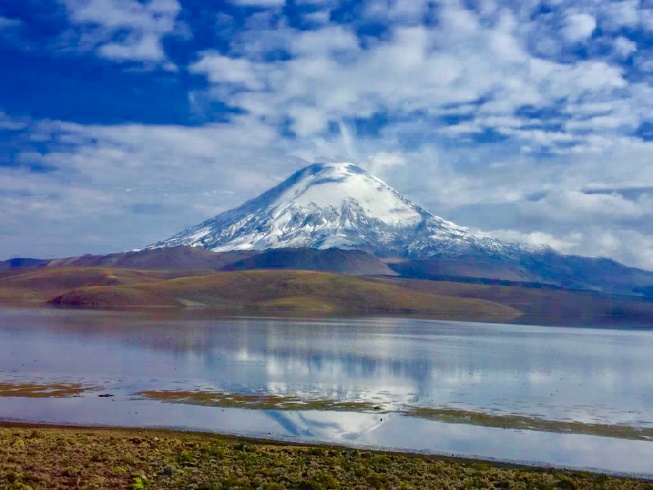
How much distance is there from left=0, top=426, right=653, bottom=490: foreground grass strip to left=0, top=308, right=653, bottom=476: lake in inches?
140

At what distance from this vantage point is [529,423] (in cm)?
3478

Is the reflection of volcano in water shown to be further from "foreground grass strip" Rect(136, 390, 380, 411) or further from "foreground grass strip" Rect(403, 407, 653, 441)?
"foreground grass strip" Rect(403, 407, 653, 441)

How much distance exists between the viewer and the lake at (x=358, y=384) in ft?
101

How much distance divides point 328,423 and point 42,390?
59.8ft

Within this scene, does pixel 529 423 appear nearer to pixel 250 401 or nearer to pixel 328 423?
pixel 328 423

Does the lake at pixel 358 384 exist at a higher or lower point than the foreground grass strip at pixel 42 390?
lower

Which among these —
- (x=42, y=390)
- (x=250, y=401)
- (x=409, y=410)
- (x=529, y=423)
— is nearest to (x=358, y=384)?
(x=409, y=410)

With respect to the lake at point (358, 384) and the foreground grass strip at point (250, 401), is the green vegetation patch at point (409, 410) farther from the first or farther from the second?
the lake at point (358, 384)

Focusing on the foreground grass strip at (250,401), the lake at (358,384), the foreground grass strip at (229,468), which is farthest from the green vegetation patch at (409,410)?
the foreground grass strip at (229,468)

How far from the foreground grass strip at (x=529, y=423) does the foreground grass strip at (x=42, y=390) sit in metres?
19.3

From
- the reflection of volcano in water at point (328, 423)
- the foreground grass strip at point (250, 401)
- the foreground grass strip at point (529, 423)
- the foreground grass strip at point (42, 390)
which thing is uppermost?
the foreground grass strip at point (42, 390)

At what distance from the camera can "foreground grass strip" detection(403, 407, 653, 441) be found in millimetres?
33250

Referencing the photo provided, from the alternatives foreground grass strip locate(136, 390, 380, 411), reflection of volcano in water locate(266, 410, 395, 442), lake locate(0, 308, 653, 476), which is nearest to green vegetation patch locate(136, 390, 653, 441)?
foreground grass strip locate(136, 390, 380, 411)

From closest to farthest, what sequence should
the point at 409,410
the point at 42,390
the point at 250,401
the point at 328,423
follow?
the point at 328,423 < the point at 409,410 < the point at 250,401 < the point at 42,390
